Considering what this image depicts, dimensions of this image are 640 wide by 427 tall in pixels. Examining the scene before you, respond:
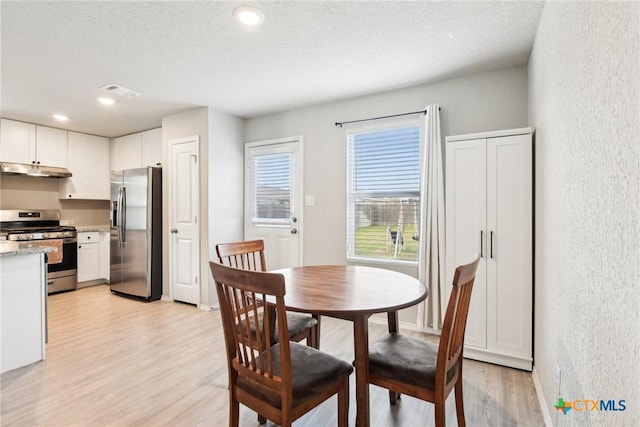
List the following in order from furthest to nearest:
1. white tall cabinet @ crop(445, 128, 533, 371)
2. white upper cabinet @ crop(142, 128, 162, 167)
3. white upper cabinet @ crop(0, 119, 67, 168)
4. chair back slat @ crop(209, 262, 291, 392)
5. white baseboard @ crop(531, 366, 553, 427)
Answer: white upper cabinet @ crop(142, 128, 162, 167) < white upper cabinet @ crop(0, 119, 67, 168) < white tall cabinet @ crop(445, 128, 533, 371) < white baseboard @ crop(531, 366, 553, 427) < chair back slat @ crop(209, 262, 291, 392)

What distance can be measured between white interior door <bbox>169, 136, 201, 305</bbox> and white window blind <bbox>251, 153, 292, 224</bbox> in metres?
0.75

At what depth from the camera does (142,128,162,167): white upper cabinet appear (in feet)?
16.3

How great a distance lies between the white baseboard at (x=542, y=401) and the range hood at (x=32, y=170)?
6.18 metres

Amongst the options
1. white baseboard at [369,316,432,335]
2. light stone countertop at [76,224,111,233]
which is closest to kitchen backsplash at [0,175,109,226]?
light stone countertop at [76,224,111,233]

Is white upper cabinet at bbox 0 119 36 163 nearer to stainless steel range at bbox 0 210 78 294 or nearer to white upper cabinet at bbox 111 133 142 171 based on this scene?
stainless steel range at bbox 0 210 78 294

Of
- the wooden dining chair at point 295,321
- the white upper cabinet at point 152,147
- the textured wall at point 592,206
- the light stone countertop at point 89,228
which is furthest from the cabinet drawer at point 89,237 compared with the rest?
the textured wall at point 592,206

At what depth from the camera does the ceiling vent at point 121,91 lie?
331 cm

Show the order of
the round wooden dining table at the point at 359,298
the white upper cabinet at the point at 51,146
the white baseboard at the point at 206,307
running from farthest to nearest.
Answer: the white upper cabinet at the point at 51,146 < the white baseboard at the point at 206,307 < the round wooden dining table at the point at 359,298

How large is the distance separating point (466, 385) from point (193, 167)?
3.64 meters

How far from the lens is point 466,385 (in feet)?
7.31

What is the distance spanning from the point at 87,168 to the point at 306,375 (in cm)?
556

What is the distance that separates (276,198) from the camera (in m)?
4.23

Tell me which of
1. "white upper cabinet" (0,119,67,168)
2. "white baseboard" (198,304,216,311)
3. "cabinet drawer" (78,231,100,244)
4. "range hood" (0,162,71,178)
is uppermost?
"white upper cabinet" (0,119,67,168)

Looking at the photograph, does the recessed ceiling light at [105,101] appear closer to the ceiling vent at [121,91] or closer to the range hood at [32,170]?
the ceiling vent at [121,91]
